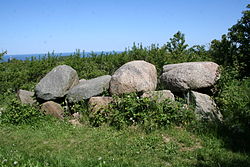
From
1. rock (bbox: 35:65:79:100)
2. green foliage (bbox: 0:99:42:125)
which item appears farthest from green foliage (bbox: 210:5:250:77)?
green foliage (bbox: 0:99:42:125)

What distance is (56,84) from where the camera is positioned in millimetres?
7766

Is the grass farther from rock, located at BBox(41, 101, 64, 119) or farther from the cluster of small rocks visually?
the cluster of small rocks

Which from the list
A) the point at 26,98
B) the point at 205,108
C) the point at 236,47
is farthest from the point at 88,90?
the point at 236,47

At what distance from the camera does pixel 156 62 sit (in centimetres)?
970

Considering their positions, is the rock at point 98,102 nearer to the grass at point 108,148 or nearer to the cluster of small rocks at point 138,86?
the cluster of small rocks at point 138,86

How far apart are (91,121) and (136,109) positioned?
132cm

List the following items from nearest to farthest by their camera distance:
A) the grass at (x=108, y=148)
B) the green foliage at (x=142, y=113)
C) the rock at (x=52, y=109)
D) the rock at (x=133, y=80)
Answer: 1. the grass at (x=108, y=148)
2. the green foliage at (x=142, y=113)
3. the rock at (x=133, y=80)
4. the rock at (x=52, y=109)

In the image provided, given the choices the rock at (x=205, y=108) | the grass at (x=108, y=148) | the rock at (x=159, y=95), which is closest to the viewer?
the grass at (x=108, y=148)

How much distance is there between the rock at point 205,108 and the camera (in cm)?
602

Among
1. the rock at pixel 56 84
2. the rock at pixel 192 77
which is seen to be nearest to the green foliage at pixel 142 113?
the rock at pixel 192 77

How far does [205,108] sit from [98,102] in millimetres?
2837

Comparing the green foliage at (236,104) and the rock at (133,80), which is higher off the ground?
the rock at (133,80)

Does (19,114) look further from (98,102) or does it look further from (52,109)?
(98,102)

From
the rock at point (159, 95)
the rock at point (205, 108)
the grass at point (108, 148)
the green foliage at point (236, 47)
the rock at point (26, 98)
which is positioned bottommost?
the grass at point (108, 148)
